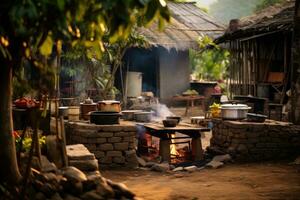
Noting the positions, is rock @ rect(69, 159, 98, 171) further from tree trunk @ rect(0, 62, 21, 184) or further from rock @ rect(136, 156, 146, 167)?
rock @ rect(136, 156, 146, 167)

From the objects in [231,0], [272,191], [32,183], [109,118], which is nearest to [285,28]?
[109,118]

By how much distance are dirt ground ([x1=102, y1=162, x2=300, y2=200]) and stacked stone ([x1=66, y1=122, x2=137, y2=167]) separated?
0.97ft

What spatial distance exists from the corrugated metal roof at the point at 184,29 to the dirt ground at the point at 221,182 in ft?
29.5

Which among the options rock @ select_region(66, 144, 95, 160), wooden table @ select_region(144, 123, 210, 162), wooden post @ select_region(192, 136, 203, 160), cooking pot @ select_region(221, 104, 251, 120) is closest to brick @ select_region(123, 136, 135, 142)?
wooden table @ select_region(144, 123, 210, 162)

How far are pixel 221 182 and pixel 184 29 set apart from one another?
12.1 meters

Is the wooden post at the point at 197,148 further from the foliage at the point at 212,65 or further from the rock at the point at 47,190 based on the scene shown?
the foliage at the point at 212,65

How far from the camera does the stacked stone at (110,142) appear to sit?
320 inches

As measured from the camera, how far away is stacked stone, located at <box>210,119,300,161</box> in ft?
29.4

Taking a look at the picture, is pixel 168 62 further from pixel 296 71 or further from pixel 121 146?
pixel 121 146

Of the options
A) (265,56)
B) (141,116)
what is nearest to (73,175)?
(141,116)

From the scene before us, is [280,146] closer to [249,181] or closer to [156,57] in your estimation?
[249,181]

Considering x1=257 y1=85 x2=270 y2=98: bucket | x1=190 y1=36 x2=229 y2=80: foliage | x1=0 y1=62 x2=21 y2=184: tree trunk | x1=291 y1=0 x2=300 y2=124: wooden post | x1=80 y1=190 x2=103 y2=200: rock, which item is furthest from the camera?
x1=190 y1=36 x2=229 y2=80: foliage

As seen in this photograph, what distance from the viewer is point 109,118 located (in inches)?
327

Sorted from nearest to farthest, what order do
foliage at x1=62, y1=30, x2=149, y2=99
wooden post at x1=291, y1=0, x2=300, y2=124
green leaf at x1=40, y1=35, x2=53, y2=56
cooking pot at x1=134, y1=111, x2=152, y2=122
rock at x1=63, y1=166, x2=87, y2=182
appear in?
green leaf at x1=40, y1=35, x2=53, y2=56 < rock at x1=63, y1=166, x2=87, y2=182 < wooden post at x1=291, y1=0, x2=300, y2=124 < cooking pot at x1=134, y1=111, x2=152, y2=122 < foliage at x1=62, y1=30, x2=149, y2=99
